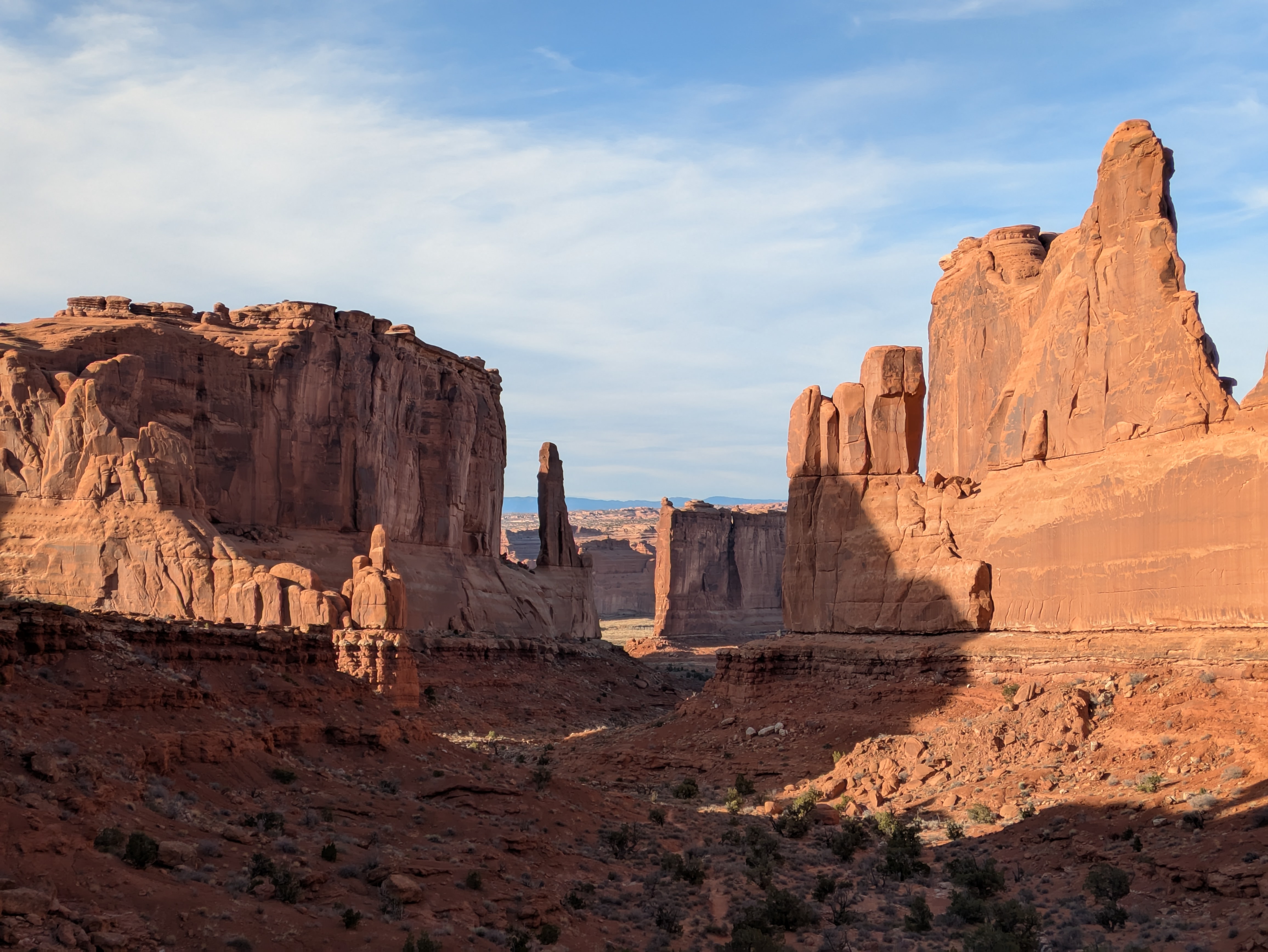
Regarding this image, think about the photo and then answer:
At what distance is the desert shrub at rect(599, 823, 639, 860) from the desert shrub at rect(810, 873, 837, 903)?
3.57 meters

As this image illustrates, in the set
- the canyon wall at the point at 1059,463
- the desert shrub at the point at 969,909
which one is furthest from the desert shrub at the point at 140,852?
the canyon wall at the point at 1059,463

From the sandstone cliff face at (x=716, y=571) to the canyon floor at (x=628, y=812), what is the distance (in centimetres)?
6993

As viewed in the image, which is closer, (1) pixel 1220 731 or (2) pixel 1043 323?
(1) pixel 1220 731

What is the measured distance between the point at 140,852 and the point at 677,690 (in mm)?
51466

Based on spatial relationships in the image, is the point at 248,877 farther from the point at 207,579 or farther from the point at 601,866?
the point at 207,579

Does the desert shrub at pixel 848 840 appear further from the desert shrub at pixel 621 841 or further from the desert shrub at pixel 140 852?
the desert shrub at pixel 140 852

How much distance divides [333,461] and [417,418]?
8107 millimetres

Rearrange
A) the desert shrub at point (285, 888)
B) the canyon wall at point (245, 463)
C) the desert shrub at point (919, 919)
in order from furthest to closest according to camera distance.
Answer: the canyon wall at point (245, 463) → the desert shrub at point (919, 919) → the desert shrub at point (285, 888)

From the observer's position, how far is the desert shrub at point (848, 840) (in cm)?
2598

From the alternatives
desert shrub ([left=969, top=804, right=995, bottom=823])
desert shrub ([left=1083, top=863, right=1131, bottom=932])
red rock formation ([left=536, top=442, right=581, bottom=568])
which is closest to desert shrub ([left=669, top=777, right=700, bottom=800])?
desert shrub ([left=969, top=804, right=995, bottom=823])

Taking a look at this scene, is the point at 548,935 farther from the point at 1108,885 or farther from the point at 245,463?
the point at 245,463

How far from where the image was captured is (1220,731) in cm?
2525

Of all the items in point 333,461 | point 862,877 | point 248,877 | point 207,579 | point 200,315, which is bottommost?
point 862,877

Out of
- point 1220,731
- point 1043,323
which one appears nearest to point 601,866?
point 1220,731
